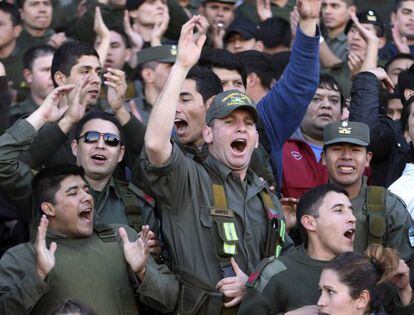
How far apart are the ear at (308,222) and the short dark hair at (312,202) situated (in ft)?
0.07

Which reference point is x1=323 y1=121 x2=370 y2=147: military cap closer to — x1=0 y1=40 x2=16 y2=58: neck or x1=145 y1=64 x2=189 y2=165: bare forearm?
x1=145 y1=64 x2=189 y2=165: bare forearm

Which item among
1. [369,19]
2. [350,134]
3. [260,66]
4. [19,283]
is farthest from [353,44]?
[19,283]

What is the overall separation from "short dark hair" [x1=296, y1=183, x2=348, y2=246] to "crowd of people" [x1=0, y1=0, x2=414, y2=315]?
0.01 m

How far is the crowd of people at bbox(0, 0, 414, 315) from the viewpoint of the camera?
28.8 feet

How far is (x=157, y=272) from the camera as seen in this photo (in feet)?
29.7

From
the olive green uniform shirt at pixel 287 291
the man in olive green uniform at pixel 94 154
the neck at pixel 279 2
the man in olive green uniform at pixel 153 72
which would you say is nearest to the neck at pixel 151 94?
the man in olive green uniform at pixel 153 72

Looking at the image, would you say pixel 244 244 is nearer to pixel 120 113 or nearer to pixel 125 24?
pixel 120 113

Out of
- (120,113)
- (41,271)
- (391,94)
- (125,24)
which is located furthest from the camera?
(125,24)

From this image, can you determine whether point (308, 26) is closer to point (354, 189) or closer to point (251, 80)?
point (354, 189)

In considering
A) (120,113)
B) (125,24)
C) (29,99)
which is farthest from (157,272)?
(125,24)

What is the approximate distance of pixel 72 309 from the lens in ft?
27.1

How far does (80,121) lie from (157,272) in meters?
1.81

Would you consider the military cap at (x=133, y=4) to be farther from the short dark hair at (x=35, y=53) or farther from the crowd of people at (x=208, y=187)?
the crowd of people at (x=208, y=187)

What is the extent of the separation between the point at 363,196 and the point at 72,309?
2489 mm
